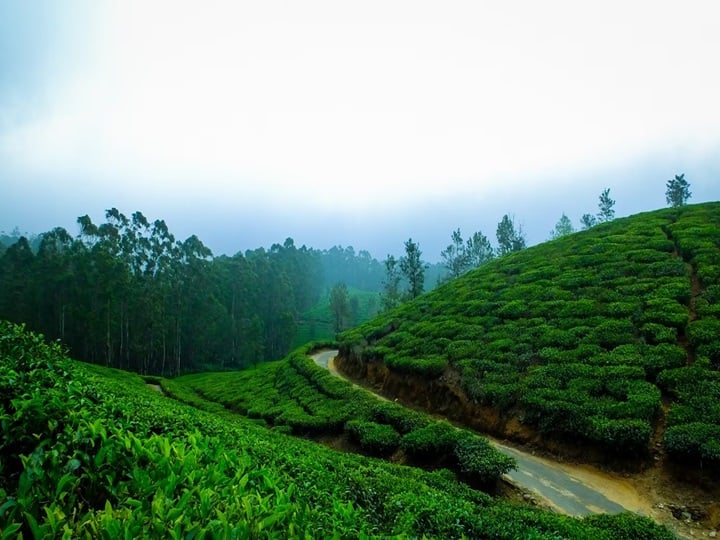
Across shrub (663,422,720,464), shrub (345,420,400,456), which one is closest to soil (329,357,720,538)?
shrub (663,422,720,464)

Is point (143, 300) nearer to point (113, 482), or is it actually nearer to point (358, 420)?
point (358, 420)

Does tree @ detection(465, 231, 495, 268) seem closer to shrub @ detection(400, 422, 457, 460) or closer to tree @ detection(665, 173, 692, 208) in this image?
tree @ detection(665, 173, 692, 208)

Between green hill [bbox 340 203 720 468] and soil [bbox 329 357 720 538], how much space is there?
13cm

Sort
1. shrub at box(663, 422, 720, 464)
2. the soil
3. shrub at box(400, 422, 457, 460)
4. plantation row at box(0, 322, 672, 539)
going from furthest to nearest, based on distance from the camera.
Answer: shrub at box(400, 422, 457, 460)
shrub at box(663, 422, 720, 464)
the soil
plantation row at box(0, 322, 672, 539)

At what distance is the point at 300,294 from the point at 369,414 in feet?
280

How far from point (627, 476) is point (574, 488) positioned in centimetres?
191

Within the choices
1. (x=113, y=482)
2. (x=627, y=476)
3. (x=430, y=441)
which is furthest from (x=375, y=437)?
(x=113, y=482)

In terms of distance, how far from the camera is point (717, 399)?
1320 centimetres

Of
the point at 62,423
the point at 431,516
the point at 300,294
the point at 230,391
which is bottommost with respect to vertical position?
the point at 230,391

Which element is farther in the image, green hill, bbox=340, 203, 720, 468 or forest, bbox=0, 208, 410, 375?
forest, bbox=0, 208, 410, 375

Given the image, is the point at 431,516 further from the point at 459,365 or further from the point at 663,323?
the point at 663,323

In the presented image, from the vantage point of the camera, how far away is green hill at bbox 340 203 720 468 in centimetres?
1359

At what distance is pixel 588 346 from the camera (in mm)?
18109

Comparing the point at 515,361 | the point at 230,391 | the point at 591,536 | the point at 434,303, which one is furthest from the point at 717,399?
the point at 230,391
